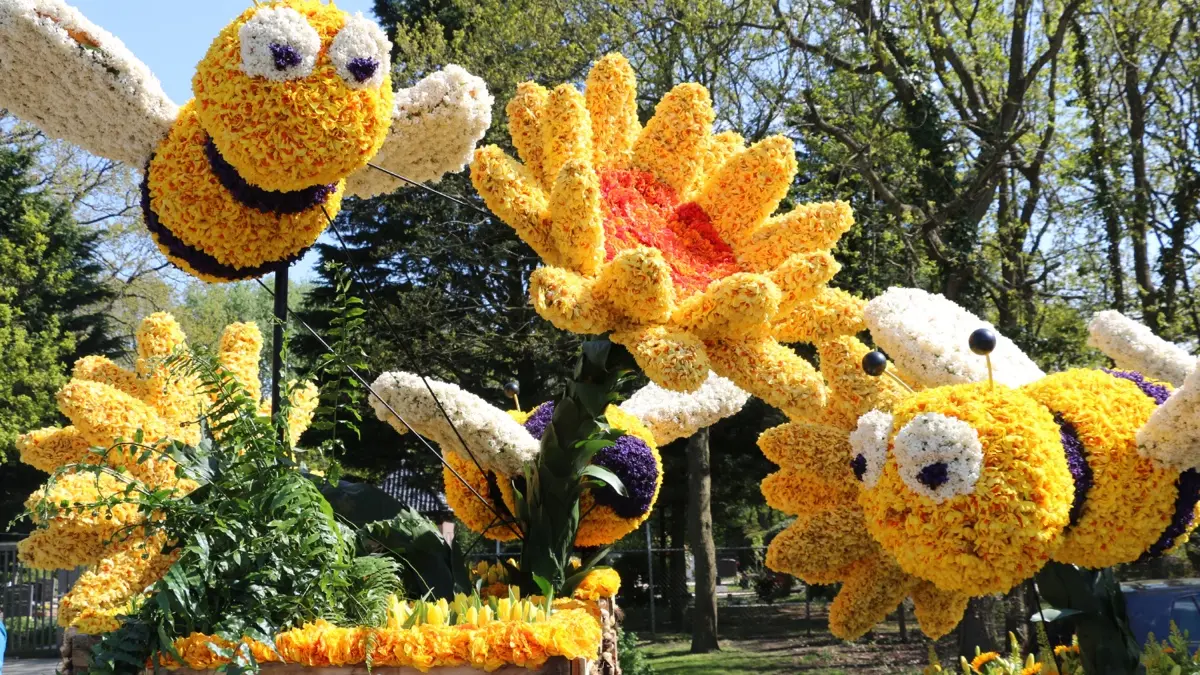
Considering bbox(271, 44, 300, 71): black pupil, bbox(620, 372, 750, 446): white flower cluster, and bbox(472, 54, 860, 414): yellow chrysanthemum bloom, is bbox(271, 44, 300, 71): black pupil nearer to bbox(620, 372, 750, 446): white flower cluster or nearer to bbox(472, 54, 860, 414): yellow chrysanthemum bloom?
bbox(472, 54, 860, 414): yellow chrysanthemum bloom

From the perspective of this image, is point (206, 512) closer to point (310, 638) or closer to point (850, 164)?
point (310, 638)

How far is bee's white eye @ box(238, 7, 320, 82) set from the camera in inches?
166

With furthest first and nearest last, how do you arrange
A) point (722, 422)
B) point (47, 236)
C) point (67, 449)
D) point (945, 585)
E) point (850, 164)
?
point (47, 236) → point (722, 422) → point (850, 164) → point (67, 449) → point (945, 585)

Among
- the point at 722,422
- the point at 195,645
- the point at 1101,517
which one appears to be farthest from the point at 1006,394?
the point at 722,422

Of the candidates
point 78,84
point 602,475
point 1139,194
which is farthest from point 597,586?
point 1139,194

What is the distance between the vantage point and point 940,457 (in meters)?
4.02

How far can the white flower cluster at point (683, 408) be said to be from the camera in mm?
6727

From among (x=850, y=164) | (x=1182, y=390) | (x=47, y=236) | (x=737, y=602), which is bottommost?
(x=737, y=602)

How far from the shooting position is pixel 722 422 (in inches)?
610

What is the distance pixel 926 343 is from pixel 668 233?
1266 mm

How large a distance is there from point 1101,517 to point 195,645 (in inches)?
136

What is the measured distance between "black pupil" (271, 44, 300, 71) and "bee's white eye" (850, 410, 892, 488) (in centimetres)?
264

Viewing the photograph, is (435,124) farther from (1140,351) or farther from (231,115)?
(1140,351)

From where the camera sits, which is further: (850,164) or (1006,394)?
(850,164)
